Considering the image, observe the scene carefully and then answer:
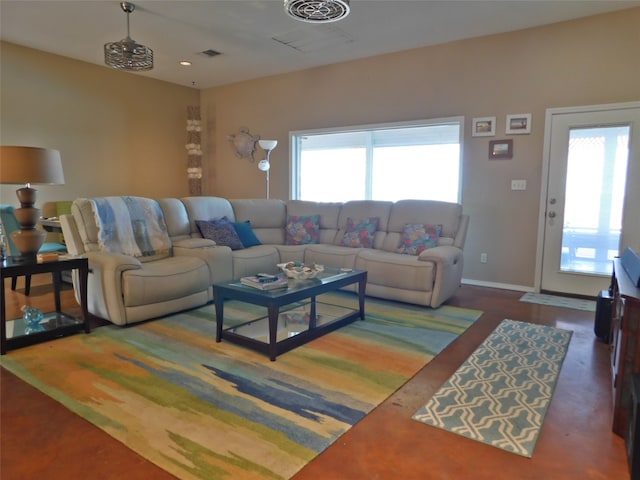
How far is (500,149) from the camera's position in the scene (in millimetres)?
4645

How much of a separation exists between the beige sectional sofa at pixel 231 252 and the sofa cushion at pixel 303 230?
0.14ft

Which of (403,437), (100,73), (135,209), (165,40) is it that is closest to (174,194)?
(100,73)

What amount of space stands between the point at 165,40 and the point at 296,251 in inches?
114

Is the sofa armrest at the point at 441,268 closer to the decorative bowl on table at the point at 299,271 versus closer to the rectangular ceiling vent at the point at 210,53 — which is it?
the decorative bowl on table at the point at 299,271

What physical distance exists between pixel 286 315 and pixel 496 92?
11.2ft

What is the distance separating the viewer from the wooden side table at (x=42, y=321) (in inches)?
106

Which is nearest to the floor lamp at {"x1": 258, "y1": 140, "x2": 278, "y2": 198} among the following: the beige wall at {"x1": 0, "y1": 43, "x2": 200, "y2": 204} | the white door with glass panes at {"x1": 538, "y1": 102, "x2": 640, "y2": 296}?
the beige wall at {"x1": 0, "y1": 43, "x2": 200, "y2": 204}

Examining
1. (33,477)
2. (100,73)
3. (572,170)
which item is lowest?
(33,477)

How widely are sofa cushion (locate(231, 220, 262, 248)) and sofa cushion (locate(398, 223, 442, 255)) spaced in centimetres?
162

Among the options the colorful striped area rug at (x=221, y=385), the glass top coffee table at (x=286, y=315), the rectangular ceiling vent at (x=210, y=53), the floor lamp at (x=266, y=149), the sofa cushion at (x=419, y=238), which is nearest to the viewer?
the colorful striped area rug at (x=221, y=385)

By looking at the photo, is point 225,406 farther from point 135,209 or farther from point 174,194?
point 174,194

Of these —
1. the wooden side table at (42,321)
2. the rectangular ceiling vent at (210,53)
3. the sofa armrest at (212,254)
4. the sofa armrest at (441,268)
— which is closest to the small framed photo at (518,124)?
the sofa armrest at (441,268)

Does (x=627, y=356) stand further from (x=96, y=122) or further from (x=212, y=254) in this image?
(x=96, y=122)

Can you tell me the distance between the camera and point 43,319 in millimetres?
3234
